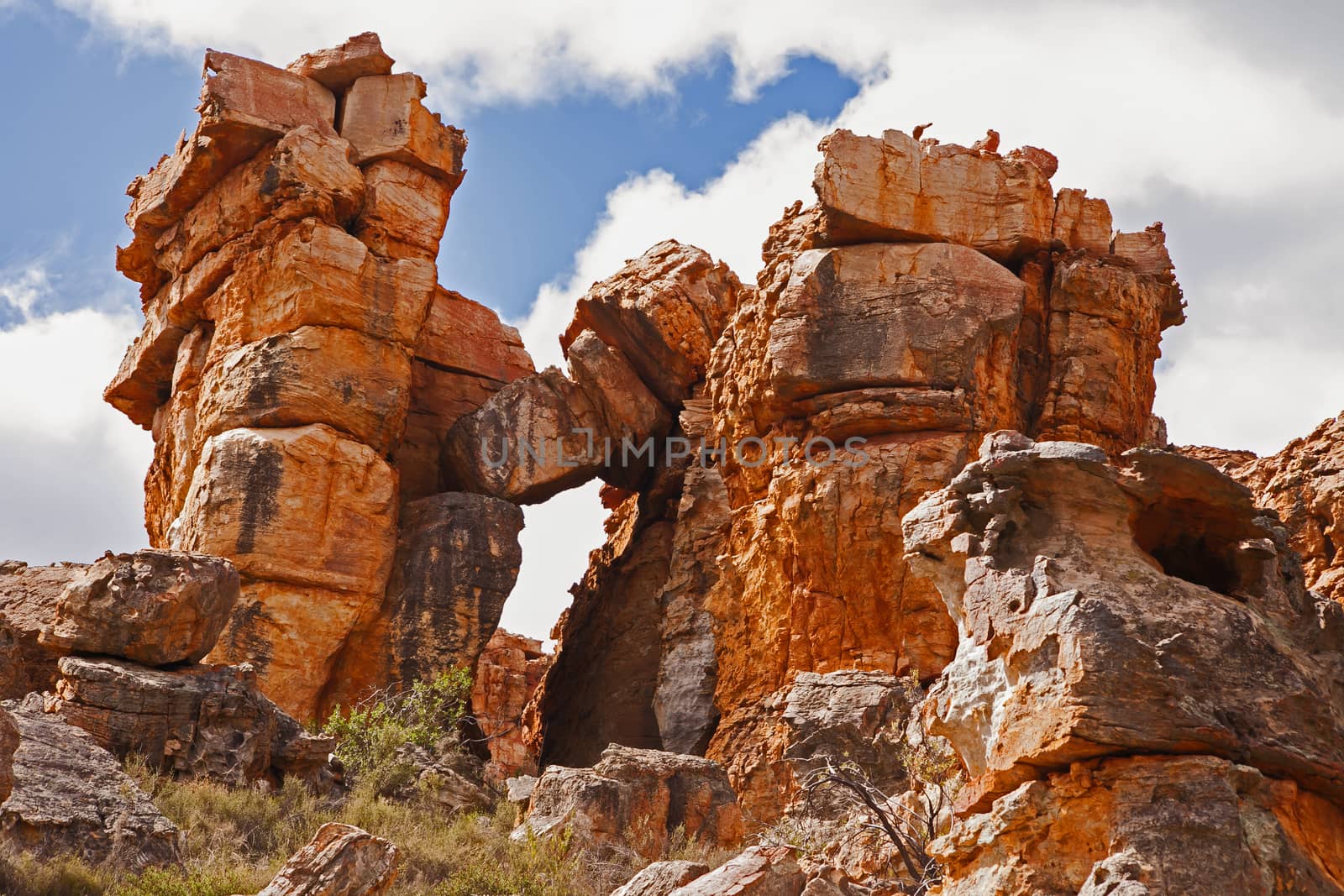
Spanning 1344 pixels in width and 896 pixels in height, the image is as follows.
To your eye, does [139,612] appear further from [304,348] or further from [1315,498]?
[1315,498]

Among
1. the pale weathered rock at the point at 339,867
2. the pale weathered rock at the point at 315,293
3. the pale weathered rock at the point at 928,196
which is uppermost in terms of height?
the pale weathered rock at the point at 928,196

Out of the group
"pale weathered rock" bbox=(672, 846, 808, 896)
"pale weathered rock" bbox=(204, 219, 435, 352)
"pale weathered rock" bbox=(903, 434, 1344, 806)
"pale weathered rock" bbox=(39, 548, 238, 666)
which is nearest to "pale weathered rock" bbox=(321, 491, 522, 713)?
"pale weathered rock" bbox=(204, 219, 435, 352)

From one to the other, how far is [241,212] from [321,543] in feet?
18.6

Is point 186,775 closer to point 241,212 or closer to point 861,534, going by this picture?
point 861,534

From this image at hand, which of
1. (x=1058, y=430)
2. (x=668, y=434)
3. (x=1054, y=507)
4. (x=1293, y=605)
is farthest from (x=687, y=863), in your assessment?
(x=668, y=434)

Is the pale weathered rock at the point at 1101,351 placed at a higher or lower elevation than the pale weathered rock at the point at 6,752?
higher

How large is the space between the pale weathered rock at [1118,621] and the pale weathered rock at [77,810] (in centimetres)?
631

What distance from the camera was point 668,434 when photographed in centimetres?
2805

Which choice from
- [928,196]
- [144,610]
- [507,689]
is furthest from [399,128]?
[144,610]

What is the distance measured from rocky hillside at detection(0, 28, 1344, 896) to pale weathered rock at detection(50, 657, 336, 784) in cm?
4

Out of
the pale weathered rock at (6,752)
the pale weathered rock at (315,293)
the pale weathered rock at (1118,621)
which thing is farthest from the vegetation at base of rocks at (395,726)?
the pale weathered rock at (1118,621)

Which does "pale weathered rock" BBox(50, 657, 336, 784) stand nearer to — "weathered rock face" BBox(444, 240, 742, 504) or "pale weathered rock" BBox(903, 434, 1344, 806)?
"pale weathered rock" BBox(903, 434, 1344, 806)

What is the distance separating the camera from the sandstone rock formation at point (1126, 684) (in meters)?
8.73

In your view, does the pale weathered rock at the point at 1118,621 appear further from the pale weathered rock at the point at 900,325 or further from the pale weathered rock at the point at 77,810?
the pale weathered rock at the point at 900,325
